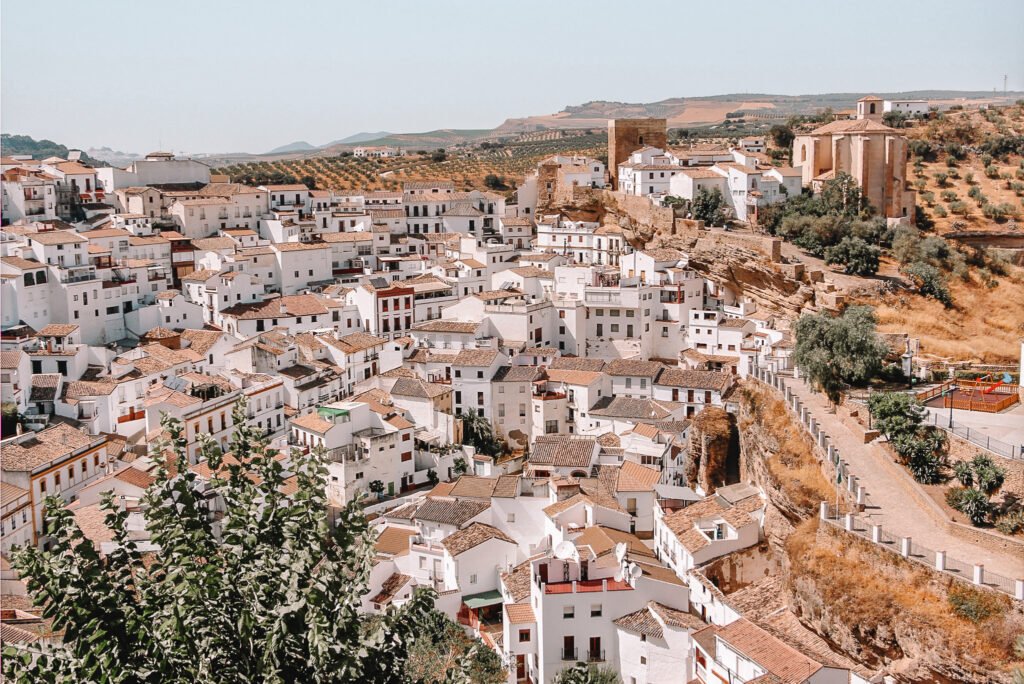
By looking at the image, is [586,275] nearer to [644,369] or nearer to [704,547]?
[644,369]

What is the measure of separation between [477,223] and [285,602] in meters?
31.1

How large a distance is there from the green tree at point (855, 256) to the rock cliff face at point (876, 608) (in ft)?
46.6

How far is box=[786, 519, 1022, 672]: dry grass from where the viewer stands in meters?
10.1

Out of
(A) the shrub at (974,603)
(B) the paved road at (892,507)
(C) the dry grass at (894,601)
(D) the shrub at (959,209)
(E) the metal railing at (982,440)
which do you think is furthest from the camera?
(D) the shrub at (959,209)

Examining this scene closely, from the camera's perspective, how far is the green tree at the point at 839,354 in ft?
58.7

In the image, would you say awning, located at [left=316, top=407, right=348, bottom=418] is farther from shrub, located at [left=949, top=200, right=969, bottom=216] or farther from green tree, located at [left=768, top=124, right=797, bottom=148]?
green tree, located at [left=768, top=124, right=797, bottom=148]

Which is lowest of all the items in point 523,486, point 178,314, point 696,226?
point 523,486

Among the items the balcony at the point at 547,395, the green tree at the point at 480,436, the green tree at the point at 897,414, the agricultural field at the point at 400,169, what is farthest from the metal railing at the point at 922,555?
the agricultural field at the point at 400,169

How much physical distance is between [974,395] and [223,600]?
46.0 feet

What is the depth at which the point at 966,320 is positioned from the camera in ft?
88.8

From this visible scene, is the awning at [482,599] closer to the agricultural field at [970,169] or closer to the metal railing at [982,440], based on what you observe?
the metal railing at [982,440]

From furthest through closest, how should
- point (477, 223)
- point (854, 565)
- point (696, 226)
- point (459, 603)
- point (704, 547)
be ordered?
point (477, 223) → point (696, 226) → point (459, 603) → point (704, 547) → point (854, 565)

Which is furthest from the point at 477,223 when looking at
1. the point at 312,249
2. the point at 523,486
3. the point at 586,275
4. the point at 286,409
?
the point at 523,486

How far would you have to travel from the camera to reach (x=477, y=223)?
3625 cm
